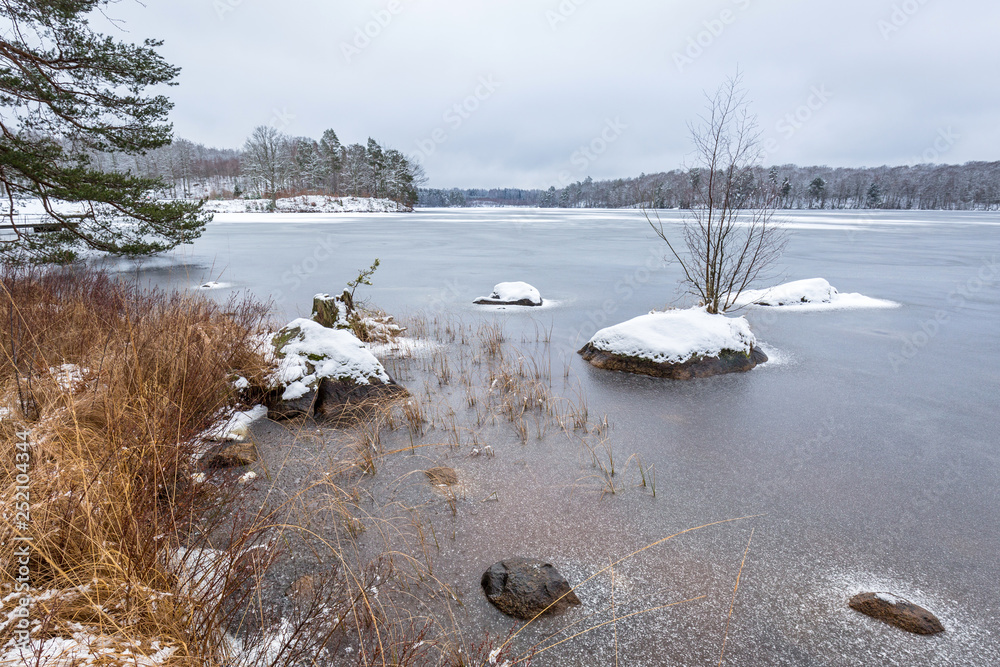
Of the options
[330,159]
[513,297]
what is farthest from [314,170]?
[513,297]

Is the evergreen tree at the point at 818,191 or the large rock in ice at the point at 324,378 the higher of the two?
the evergreen tree at the point at 818,191

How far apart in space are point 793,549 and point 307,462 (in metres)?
3.62

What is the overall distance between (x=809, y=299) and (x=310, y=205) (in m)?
56.6

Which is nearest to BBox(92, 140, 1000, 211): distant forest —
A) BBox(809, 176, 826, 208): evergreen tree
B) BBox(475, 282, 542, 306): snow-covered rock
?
BBox(809, 176, 826, 208): evergreen tree

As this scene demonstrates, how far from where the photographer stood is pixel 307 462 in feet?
13.4

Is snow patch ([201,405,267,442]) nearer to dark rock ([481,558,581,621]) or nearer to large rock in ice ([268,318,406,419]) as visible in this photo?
large rock in ice ([268,318,406,419])

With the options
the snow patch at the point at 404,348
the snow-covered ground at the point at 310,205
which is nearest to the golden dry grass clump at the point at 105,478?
the snow patch at the point at 404,348

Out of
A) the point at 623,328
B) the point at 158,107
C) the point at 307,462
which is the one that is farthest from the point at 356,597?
the point at 158,107

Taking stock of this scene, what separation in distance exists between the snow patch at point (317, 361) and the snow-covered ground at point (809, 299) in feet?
28.0

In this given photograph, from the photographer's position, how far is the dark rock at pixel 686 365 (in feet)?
21.6

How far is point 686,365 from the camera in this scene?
6.61 m

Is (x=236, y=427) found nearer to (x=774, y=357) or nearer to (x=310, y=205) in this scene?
(x=774, y=357)

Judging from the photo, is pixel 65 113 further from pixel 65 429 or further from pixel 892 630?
pixel 892 630

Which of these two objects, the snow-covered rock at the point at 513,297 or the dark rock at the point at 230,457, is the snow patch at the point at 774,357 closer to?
the snow-covered rock at the point at 513,297
